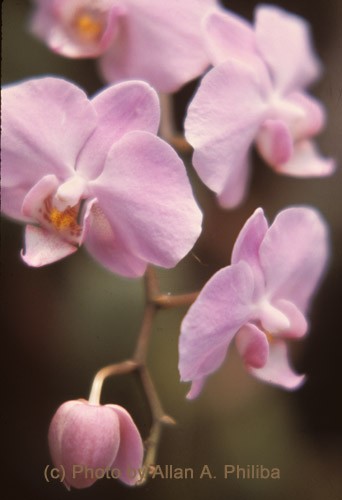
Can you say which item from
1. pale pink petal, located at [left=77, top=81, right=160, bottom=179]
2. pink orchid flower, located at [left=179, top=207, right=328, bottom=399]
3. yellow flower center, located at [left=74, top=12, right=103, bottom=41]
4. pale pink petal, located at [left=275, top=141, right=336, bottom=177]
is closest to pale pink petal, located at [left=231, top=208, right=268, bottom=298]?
pink orchid flower, located at [left=179, top=207, right=328, bottom=399]

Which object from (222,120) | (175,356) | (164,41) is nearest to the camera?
(222,120)

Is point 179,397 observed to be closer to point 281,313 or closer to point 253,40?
point 281,313

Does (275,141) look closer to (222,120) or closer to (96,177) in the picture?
(222,120)

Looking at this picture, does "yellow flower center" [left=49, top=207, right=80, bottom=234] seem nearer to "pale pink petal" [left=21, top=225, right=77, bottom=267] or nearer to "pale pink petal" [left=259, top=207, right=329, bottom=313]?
"pale pink petal" [left=21, top=225, right=77, bottom=267]

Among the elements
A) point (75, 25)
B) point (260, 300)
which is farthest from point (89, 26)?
point (260, 300)

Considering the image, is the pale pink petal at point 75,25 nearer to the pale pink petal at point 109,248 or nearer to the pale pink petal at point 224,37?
the pale pink petal at point 224,37

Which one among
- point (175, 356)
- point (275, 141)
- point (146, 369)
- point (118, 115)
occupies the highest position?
point (118, 115)

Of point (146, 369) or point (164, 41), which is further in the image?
point (164, 41)
